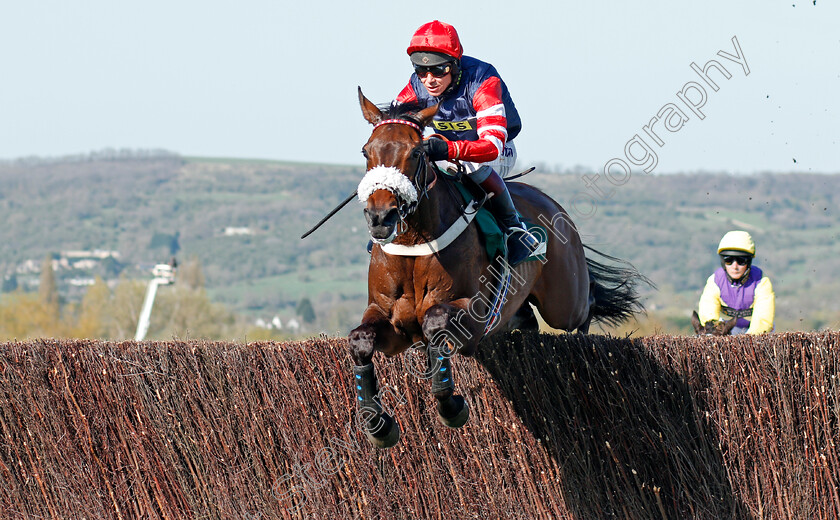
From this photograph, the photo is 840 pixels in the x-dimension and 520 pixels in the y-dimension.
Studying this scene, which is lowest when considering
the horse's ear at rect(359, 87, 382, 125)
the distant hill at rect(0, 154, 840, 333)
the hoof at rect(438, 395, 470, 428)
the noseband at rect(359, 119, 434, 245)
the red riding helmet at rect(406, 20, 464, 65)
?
the distant hill at rect(0, 154, 840, 333)

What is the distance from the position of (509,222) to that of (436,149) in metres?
0.97

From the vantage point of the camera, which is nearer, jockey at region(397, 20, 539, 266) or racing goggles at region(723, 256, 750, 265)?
jockey at region(397, 20, 539, 266)

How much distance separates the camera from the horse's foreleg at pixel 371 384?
495cm

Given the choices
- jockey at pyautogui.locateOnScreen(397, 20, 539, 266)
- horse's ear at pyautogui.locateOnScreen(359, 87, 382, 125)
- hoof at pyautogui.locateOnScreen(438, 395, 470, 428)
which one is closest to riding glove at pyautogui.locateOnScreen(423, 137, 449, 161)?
jockey at pyautogui.locateOnScreen(397, 20, 539, 266)

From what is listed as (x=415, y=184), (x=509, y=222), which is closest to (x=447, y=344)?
(x=415, y=184)

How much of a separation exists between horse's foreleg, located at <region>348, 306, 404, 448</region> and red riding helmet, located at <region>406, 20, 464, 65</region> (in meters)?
1.51

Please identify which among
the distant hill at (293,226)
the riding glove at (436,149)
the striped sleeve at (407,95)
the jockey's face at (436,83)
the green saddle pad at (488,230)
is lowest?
the distant hill at (293,226)

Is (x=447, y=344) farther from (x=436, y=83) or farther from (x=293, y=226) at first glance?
(x=293, y=226)

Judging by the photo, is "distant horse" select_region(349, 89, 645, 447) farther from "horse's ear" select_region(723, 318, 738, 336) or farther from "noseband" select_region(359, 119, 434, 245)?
"horse's ear" select_region(723, 318, 738, 336)

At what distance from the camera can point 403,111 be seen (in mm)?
4977

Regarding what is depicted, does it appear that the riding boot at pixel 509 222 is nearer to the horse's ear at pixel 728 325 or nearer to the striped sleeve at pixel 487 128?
the striped sleeve at pixel 487 128

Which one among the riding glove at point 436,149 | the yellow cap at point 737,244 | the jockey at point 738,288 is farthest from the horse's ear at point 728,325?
the riding glove at point 436,149

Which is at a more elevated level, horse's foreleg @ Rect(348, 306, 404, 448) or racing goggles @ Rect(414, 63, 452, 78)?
racing goggles @ Rect(414, 63, 452, 78)

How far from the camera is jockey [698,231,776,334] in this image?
22.9ft
